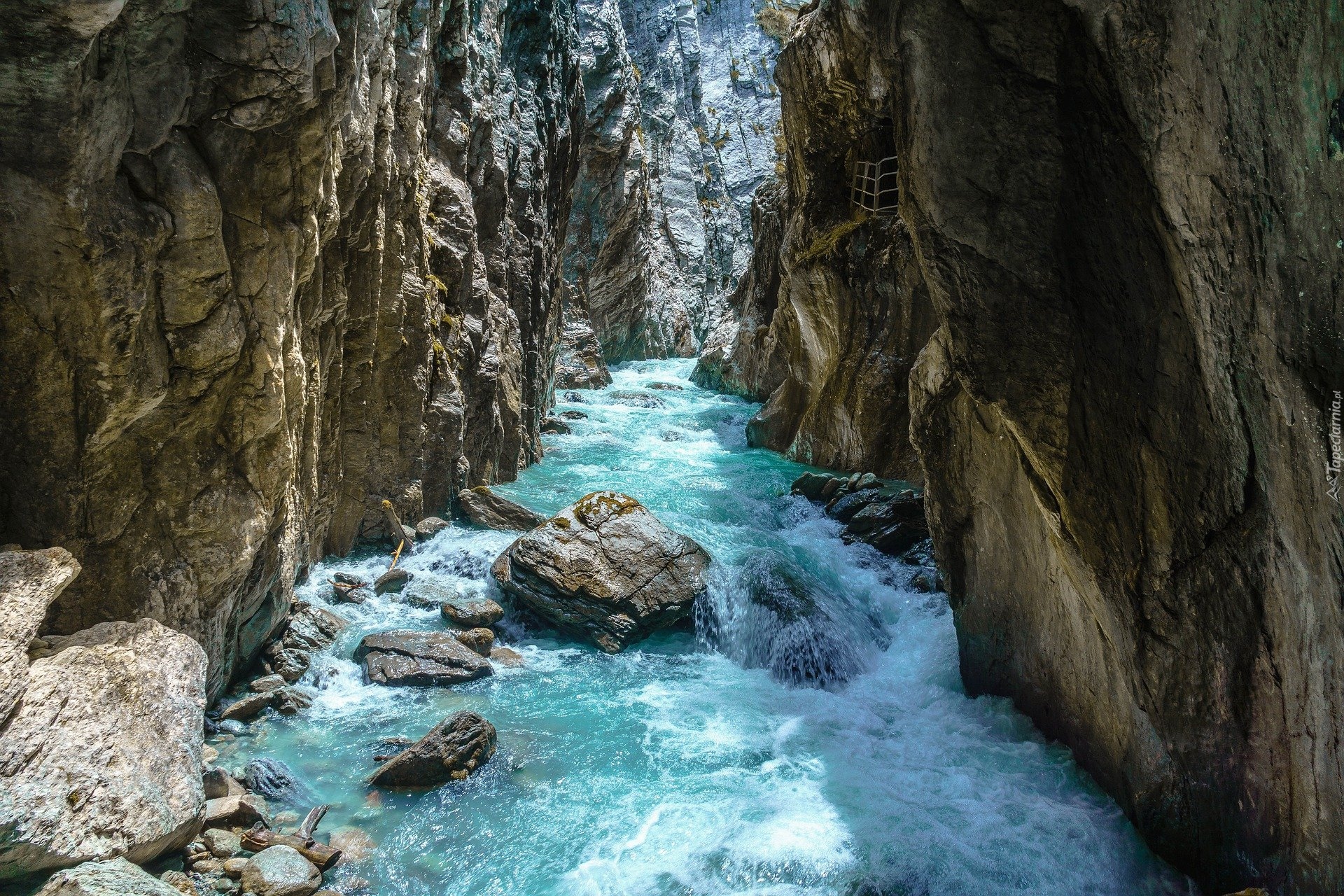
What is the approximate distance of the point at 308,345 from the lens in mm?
9438

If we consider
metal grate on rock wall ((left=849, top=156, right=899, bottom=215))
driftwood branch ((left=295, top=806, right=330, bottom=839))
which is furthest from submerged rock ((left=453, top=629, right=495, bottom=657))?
metal grate on rock wall ((left=849, top=156, right=899, bottom=215))

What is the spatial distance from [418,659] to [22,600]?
5137 mm

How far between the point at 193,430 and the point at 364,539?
6264 mm

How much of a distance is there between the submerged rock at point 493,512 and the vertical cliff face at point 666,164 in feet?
88.1

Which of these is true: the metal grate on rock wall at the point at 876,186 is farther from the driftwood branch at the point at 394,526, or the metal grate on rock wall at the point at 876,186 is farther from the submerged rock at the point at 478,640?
the submerged rock at the point at 478,640

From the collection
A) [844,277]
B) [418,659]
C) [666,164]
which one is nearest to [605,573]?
[418,659]

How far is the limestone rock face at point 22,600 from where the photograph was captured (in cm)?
461

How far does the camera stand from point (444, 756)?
7566 millimetres

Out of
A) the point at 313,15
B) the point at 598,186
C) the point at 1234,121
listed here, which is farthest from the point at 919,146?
the point at 598,186

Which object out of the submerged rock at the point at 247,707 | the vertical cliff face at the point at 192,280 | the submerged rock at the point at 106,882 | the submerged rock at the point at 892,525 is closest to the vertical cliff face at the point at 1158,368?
the submerged rock at the point at 892,525

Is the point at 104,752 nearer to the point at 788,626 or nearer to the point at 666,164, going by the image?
the point at 788,626

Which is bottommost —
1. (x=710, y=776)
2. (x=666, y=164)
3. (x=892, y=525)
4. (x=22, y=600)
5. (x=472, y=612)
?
(x=710, y=776)

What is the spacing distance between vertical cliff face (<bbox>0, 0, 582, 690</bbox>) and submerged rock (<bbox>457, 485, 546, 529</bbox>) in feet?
9.42

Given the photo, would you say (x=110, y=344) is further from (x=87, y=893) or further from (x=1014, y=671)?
(x=1014, y=671)
